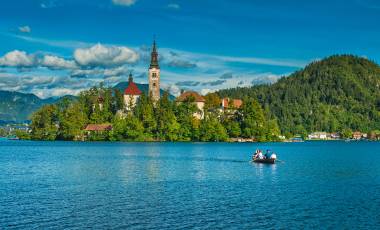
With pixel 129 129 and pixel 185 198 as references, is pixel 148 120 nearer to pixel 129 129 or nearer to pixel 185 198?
pixel 129 129

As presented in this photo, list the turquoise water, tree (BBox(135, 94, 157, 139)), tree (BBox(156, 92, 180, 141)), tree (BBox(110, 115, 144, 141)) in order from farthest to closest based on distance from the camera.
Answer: tree (BBox(110, 115, 144, 141)) < tree (BBox(135, 94, 157, 139)) < tree (BBox(156, 92, 180, 141)) < the turquoise water

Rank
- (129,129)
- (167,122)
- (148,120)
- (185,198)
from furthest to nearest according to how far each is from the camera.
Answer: (129,129), (167,122), (148,120), (185,198)

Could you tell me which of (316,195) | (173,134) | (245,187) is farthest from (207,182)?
(173,134)

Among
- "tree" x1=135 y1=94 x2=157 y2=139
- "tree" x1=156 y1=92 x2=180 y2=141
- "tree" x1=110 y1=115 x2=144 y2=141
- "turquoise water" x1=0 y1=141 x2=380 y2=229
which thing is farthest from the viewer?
"tree" x1=110 y1=115 x2=144 y2=141

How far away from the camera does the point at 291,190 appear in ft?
190

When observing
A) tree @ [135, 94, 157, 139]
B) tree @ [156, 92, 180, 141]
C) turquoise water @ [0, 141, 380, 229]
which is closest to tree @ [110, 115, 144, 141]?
tree @ [135, 94, 157, 139]

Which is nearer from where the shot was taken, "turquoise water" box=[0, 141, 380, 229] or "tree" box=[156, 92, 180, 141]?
"turquoise water" box=[0, 141, 380, 229]

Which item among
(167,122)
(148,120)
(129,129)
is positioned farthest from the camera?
(129,129)

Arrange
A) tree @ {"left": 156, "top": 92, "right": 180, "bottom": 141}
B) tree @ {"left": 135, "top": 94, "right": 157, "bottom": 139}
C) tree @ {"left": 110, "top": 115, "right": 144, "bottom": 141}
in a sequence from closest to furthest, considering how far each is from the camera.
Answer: tree @ {"left": 156, "top": 92, "right": 180, "bottom": 141} → tree @ {"left": 135, "top": 94, "right": 157, "bottom": 139} → tree @ {"left": 110, "top": 115, "right": 144, "bottom": 141}

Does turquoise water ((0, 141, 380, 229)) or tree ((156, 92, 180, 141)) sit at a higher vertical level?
tree ((156, 92, 180, 141))

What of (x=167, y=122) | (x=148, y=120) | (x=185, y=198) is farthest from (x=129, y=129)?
(x=185, y=198)

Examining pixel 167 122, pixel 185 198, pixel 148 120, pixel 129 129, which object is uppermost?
pixel 148 120

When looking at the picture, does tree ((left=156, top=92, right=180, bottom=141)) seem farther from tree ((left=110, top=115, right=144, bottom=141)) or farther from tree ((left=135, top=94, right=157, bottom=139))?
tree ((left=110, top=115, right=144, bottom=141))

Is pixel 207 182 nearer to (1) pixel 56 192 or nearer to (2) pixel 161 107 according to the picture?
(1) pixel 56 192
